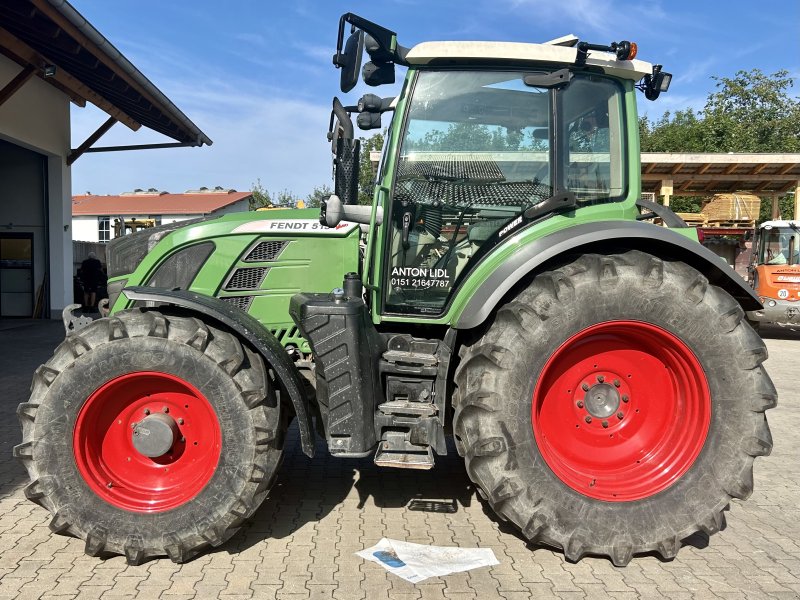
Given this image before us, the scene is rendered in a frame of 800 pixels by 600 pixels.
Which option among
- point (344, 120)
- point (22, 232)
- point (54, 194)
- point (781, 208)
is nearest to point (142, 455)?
point (344, 120)

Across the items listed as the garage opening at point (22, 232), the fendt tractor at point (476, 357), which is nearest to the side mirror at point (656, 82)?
the fendt tractor at point (476, 357)

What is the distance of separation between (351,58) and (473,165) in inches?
33.9

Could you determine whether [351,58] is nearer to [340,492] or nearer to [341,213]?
[341,213]

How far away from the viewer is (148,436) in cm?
293

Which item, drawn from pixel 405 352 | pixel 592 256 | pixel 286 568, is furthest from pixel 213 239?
pixel 592 256

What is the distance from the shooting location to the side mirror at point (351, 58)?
2838 millimetres

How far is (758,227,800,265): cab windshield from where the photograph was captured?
12531 mm

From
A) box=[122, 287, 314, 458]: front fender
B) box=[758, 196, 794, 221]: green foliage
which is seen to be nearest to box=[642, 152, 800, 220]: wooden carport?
box=[122, 287, 314, 458]: front fender

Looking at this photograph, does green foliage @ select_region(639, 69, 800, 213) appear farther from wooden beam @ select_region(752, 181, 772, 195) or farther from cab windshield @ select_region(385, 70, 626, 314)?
cab windshield @ select_region(385, 70, 626, 314)

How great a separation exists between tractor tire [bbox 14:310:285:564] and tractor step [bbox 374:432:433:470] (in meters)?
0.54

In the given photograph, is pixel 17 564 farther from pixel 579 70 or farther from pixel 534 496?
pixel 579 70

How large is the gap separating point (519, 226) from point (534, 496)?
1414mm

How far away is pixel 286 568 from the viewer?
2.87 metres

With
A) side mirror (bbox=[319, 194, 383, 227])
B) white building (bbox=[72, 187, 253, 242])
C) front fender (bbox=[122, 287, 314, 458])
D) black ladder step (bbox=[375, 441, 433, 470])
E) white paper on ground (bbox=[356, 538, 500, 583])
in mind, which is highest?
white building (bbox=[72, 187, 253, 242])
